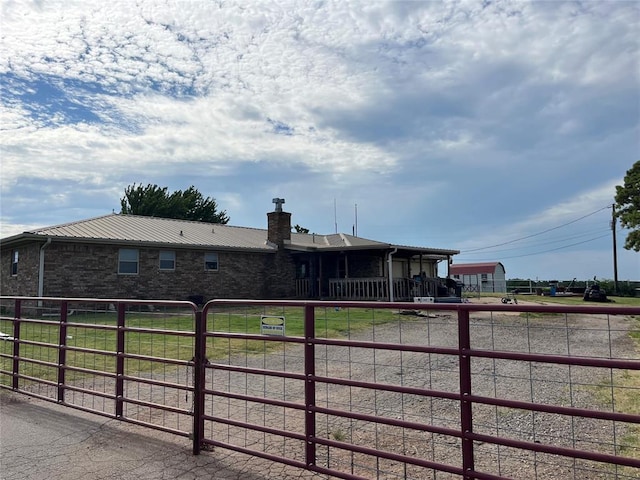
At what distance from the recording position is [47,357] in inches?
370

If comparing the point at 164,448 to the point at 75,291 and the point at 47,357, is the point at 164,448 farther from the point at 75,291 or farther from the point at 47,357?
the point at 75,291

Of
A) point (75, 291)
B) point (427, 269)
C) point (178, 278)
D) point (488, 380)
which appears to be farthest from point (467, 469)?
point (427, 269)

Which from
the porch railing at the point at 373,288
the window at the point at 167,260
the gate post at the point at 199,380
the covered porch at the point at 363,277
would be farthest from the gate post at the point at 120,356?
the porch railing at the point at 373,288

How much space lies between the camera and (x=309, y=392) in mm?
3965

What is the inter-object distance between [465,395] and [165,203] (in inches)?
1878

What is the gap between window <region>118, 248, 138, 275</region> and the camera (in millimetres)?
19938

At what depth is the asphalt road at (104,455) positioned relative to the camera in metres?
3.98

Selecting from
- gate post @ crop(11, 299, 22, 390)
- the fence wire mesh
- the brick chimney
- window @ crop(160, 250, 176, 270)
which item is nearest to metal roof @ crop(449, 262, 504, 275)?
the brick chimney

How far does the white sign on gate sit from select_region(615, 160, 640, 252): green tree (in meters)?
43.0

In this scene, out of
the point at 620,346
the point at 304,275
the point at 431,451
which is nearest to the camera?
the point at 431,451

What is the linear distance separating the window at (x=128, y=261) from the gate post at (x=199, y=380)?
16776 millimetres

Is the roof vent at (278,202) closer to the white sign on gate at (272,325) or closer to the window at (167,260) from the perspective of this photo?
the window at (167,260)

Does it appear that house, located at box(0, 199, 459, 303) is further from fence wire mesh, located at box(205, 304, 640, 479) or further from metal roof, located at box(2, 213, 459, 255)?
fence wire mesh, located at box(205, 304, 640, 479)

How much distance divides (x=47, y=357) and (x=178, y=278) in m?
12.4
